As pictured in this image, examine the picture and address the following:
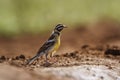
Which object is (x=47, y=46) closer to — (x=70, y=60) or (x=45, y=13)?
(x=70, y=60)

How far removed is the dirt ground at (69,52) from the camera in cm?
1597

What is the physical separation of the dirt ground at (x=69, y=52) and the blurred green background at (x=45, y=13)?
1.61 feet

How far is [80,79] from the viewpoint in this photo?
53.0 ft

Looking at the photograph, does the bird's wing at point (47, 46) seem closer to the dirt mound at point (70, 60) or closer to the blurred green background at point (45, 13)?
the dirt mound at point (70, 60)

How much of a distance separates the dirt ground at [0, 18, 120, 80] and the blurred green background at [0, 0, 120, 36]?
49 cm

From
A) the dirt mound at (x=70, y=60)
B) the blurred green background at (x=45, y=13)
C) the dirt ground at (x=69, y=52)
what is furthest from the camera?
the blurred green background at (x=45, y=13)

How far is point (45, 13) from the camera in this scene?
31.6m

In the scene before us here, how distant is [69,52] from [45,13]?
8.29 metres

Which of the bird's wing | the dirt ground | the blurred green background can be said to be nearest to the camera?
the dirt ground

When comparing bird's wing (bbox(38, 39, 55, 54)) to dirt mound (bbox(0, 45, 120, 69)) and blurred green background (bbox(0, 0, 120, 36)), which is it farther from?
blurred green background (bbox(0, 0, 120, 36))

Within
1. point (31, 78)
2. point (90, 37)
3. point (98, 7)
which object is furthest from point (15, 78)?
point (98, 7)

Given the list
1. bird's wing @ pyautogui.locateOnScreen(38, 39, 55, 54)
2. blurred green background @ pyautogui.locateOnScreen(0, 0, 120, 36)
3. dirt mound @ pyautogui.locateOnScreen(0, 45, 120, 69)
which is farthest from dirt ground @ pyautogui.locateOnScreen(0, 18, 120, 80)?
blurred green background @ pyautogui.locateOnScreen(0, 0, 120, 36)

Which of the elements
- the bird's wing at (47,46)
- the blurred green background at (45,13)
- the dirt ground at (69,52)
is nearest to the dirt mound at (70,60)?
the dirt ground at (69,52)

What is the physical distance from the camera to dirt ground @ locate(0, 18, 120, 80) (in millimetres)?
15969
